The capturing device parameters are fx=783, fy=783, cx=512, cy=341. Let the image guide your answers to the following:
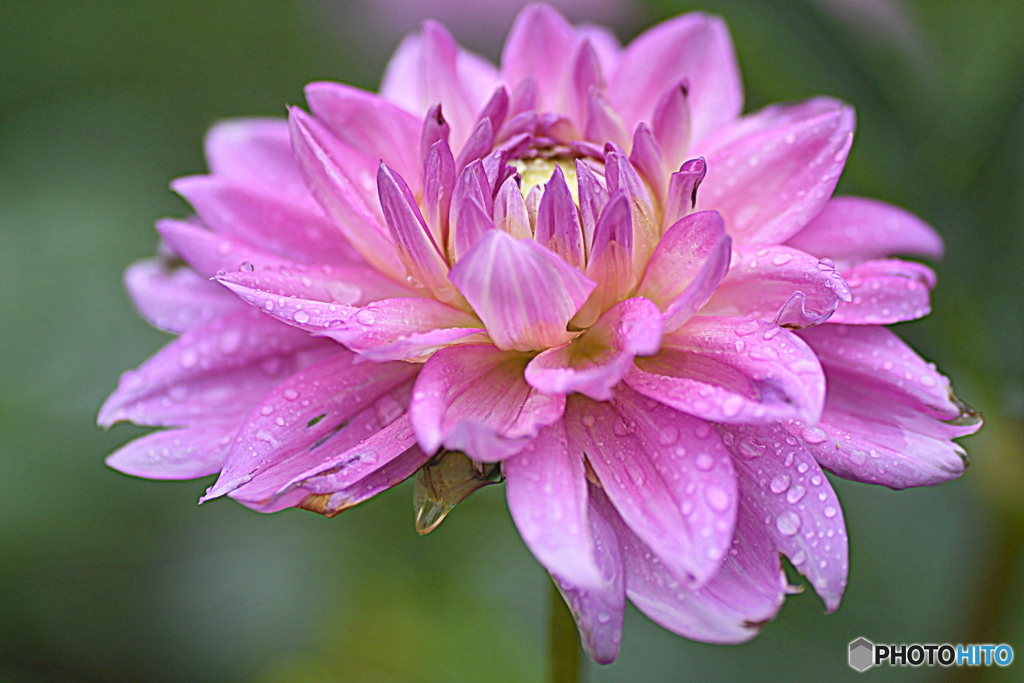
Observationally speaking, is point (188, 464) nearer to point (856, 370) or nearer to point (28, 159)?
point (856, 370)

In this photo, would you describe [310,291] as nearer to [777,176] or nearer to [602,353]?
[602,353]

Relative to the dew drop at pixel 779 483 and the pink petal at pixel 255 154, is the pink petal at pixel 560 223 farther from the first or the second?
the pink petal at pixel 255 154

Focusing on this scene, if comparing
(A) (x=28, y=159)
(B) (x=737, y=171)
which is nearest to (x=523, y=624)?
(B) (x=737, y=171)

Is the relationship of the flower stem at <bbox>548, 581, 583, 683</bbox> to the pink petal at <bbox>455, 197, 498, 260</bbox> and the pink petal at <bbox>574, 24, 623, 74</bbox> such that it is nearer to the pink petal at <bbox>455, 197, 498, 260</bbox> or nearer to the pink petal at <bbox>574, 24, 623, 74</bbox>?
the pink petal at <bbox>455, 197, 498, 260</bbox>

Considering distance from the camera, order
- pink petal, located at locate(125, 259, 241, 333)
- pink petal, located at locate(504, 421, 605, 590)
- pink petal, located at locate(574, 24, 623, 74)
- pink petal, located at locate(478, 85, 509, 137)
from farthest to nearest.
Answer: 1. pink petal, located at locate(574, 24, 623, 74)
2. pink petal, located at locate(125, 259, 241, 333)
3. pink petal, located at locate(478, 85, 509, 137)
4. pink petal, located at locate(504, 421, 605, 590)

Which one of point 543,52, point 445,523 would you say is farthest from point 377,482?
point 445,523

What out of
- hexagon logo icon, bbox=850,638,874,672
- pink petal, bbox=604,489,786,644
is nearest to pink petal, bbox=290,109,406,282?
pink petal, bbox=604,489,786,644

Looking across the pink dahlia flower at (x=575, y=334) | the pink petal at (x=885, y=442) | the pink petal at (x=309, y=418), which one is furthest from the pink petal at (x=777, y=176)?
the pink petal at (x=309, y=418)
